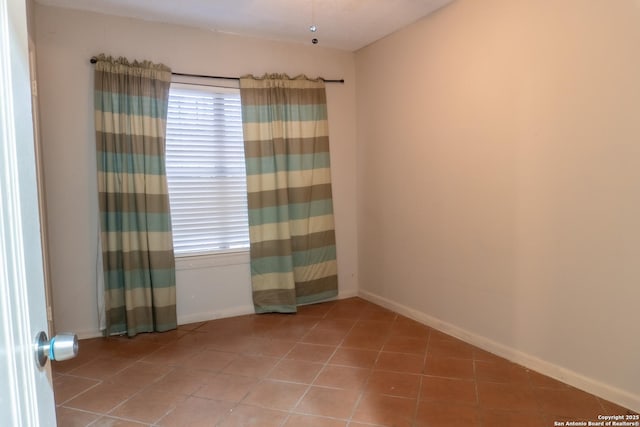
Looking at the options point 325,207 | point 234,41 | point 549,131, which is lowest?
point 325,207

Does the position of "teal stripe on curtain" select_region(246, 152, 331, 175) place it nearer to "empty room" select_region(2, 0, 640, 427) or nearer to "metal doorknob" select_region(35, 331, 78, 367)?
"empty room" select_region(2, 0, 640, 427)

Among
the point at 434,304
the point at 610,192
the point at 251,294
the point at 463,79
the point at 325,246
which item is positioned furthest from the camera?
the point at 325,246

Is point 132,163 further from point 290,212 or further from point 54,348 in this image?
point 54,348

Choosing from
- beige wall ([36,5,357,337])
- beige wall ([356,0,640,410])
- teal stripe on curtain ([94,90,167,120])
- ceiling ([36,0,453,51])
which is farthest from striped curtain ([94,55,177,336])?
beige wall ([356,0,640,410])

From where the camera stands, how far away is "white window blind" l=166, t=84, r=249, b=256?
11.2 ft

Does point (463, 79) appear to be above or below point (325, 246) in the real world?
above

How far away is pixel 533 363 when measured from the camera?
2541 mm

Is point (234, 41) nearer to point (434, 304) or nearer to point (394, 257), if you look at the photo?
point (394, 257)

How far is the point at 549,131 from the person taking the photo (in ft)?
7.78

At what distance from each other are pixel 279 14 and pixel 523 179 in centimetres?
225

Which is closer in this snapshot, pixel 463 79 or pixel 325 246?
pixel 463 79

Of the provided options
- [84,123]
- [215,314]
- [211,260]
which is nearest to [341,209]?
[211,260]

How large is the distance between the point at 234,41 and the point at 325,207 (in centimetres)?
179

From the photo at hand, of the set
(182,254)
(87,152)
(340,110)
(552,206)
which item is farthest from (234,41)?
(552,206)
